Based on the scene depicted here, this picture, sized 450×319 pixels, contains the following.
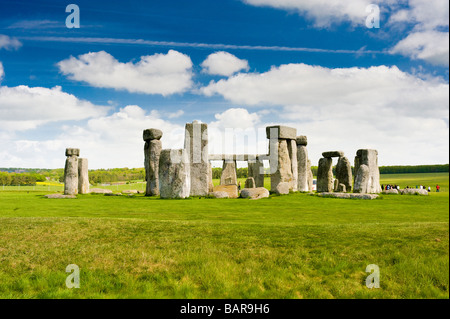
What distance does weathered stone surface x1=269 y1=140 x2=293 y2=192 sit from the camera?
24328 mm

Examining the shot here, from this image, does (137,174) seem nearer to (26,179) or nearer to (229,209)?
(26,179)

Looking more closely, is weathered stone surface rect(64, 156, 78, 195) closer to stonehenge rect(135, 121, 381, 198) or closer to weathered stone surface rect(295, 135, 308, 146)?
stonehenge rect(135, 121, 381, 198)

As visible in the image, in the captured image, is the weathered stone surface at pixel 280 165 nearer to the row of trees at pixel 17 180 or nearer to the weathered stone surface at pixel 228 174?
the weathered stone surface at pixel 228 174

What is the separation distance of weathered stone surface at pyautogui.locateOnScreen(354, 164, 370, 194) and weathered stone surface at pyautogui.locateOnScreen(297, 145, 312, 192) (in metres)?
5.18

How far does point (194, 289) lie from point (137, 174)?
225 feet

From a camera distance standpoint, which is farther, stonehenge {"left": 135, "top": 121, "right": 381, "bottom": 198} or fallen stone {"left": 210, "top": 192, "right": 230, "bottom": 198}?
fallen stone {"left": 210, "top": 192, "right": 230, "bottom": 198}

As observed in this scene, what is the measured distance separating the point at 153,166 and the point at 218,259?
18.1m

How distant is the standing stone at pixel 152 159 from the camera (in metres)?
24.3

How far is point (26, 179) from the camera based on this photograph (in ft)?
158

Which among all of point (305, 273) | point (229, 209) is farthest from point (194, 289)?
point (229, 209)

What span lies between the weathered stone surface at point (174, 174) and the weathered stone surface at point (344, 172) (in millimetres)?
13014

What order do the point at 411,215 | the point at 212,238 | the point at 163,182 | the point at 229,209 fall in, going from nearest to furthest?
the point at 212,238, the point at 411,215, the point at 229,209, the point at 163,182

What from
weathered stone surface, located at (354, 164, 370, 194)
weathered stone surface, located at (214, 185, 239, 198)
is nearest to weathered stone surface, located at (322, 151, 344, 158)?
weathered stone surface, located at (354, 164, 370, 194)

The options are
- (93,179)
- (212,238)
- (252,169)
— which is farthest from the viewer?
A: (93,179)
